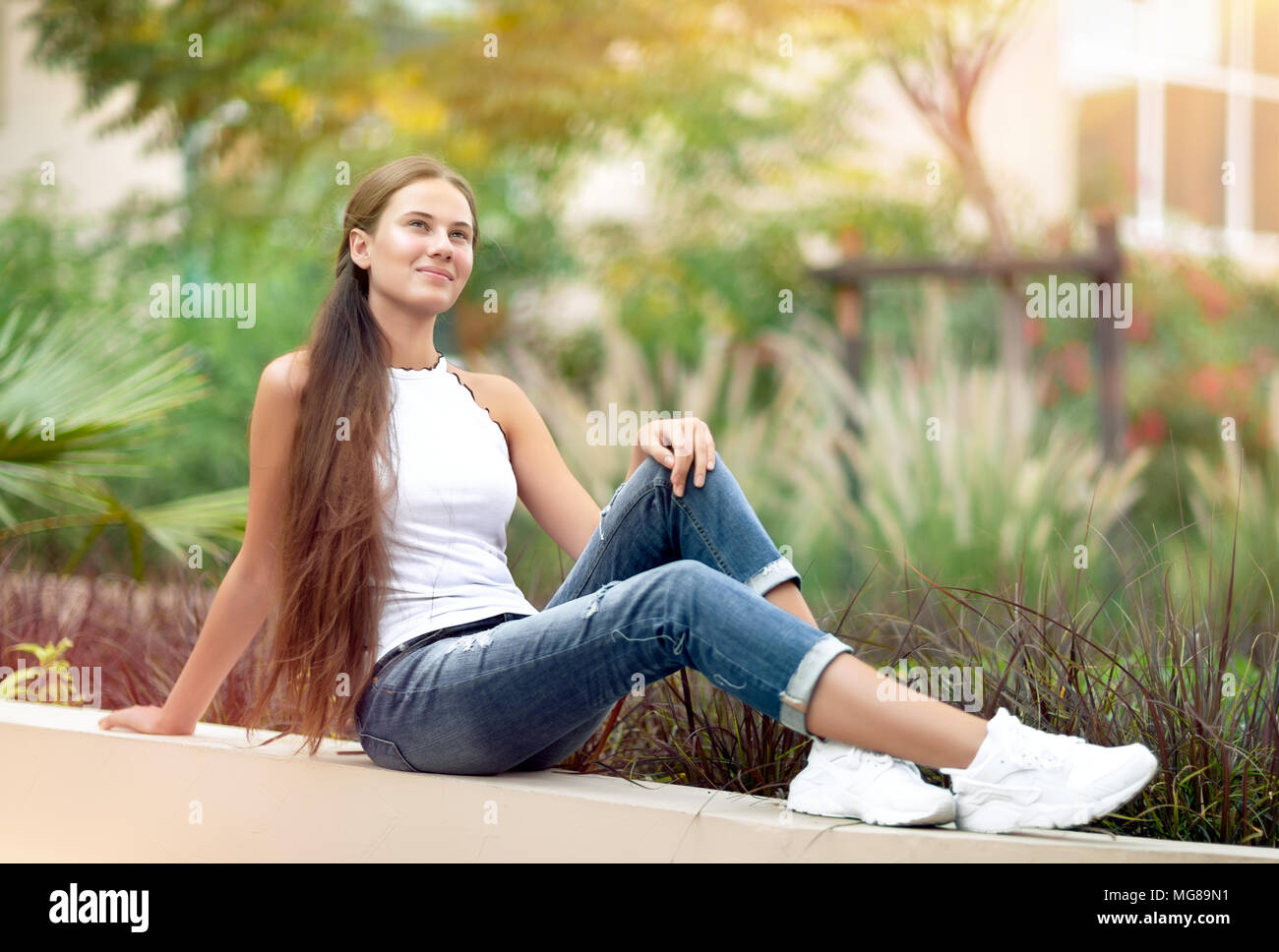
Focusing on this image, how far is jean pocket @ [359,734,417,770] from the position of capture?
2066 mm

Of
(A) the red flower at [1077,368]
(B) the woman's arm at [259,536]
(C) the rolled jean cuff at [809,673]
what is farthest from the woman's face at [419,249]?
(A) the red flower at [1077,368]

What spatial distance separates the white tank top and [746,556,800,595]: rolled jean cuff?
0.39 meters

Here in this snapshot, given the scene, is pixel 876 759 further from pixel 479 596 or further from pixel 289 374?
pixel 289 374

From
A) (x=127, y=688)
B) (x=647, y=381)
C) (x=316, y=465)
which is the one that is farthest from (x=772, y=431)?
(x=316, y=465)

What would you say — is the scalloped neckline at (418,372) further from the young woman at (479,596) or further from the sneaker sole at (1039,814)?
the sneaker sole at (1039,814)

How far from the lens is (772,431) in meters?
4.96

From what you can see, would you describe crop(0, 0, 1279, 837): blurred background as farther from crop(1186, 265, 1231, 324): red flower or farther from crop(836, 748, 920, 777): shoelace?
crop(836, 748, 920, 777): shoelace

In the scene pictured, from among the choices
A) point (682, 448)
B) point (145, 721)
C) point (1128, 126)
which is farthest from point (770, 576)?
point (1128, 126)

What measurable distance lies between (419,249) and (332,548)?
0.54 m

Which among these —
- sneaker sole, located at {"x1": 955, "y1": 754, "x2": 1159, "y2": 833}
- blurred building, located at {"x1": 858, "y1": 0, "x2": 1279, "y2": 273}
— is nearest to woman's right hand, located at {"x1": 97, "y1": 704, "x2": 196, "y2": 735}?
sneaker sole, located at {"x1": 955, "y1": 754, "x2": 1159, "y2": 833}

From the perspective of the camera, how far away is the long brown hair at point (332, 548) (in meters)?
2.07

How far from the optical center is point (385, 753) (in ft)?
6.84

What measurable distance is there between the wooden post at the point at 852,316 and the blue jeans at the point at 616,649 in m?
3.43

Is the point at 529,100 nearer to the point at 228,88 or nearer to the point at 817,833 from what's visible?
the point at 228,88
